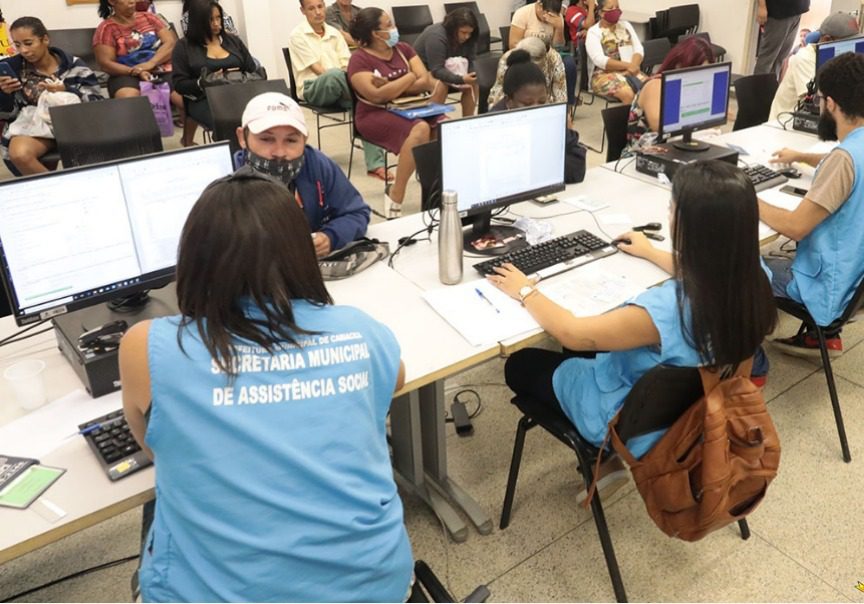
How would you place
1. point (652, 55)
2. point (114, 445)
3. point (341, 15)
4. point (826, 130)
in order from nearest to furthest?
point (114, 445) → point (826, 130) → point (652, 55) → point (341, 15)

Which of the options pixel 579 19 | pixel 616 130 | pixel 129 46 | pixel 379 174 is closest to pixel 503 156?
pixel 616 130

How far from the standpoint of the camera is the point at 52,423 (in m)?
1.41

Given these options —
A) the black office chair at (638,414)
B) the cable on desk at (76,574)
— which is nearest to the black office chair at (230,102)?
the cable on desk at (76,574)

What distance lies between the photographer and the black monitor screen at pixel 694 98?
2797 millimetres

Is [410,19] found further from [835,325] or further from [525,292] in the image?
[525,292]

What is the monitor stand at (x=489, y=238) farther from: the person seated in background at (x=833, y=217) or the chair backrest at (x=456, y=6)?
the chair backrest at (x=456, y=6)

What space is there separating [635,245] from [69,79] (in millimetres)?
3663

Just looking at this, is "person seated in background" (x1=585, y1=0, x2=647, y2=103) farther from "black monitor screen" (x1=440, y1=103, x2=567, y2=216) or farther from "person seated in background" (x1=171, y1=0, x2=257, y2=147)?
"black monitor screen" (x1=440, y1=103, x2=567, y2=216)

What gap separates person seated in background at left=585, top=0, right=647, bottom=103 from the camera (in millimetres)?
5438

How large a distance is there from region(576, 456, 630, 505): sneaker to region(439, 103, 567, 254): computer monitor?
2.40 ft

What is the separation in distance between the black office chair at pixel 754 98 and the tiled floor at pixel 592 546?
2.18m

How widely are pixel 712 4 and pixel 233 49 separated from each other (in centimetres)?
496

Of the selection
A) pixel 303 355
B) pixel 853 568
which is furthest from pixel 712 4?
pixel 303 355

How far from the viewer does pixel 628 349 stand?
5.19ft
